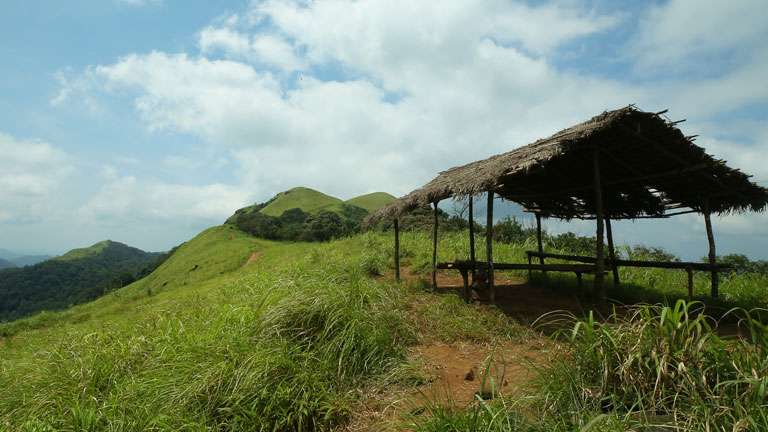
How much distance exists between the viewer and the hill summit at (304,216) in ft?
96.5

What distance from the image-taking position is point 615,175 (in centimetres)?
844

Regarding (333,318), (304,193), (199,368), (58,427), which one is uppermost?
(304,193)

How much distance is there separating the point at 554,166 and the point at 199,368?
7159 mm

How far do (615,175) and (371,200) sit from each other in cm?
5198

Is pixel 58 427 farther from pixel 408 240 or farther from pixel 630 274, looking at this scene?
pixel 408 240

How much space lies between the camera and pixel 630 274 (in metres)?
10.3

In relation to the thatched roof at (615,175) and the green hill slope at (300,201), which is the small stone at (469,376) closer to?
the thatched roof at (615,175)

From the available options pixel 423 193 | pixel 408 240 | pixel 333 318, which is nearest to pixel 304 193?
pixel 408 240

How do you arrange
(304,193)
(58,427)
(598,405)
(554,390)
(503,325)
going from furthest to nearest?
(304,193) < (503,325) < (58,427) < (554,390) < (598,405)

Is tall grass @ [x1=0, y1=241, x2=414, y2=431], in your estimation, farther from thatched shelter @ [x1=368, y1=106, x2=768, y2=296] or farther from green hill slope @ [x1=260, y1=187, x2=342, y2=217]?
green hill slope @ [x1=260, y1=187, x2=342, y2=217]

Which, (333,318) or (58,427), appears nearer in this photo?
(58,427)

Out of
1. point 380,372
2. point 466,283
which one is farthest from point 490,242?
point 380,372

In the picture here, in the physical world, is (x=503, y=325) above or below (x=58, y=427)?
above

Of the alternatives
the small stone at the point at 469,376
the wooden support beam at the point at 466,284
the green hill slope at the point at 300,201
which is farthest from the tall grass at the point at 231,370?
the green hill slope at the point at 300,201
